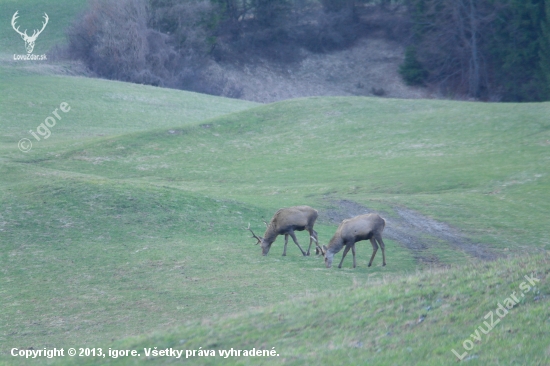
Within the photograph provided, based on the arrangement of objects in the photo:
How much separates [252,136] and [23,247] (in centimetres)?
2096

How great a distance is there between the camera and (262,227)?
2214cm

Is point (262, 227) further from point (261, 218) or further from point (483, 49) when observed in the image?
point (483, 49)

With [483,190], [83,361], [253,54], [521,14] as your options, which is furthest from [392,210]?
[253,54]

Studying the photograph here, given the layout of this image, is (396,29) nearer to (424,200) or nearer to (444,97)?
(444,97)

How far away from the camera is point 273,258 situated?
18500 millimetres

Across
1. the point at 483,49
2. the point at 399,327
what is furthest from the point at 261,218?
the point at 483,49

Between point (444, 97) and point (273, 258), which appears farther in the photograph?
point (444, 97)

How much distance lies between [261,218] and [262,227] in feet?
2.84

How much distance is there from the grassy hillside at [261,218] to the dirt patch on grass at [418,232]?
10 centimetres

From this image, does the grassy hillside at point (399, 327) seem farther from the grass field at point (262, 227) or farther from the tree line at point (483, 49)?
the tree line at point (483, 49)

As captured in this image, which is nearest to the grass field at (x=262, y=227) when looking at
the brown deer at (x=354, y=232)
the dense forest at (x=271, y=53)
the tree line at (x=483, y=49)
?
the brown deer at (x=354, y=232)

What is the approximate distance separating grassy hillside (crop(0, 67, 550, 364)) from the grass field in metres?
0.07

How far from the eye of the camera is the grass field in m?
9.96

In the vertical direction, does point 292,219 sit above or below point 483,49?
below
